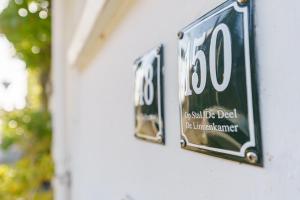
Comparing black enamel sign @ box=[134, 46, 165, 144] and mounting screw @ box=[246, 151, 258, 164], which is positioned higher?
black enamel sign @ box=[134, 46, 165, 144]

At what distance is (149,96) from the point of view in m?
0.81

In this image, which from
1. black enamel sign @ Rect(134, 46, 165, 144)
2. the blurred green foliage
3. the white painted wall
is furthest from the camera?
the blurred green foliage

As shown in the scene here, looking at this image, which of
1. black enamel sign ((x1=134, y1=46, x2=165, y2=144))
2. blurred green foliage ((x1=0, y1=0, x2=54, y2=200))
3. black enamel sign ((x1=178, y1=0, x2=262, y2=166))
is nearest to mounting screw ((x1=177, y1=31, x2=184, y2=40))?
black enamel sign ((x1=178, y1=0, x2=262, y2=166))

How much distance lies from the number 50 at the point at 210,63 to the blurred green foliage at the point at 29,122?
9.79 ft

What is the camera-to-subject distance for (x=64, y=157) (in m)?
2.63

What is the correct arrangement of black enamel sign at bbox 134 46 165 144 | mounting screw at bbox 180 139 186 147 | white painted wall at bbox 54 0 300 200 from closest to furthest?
white painted wall at bbox 54 0 300 200
mounting screw at bbox 180 139 186 147
black enamel sign at bbox 134 46 165 144

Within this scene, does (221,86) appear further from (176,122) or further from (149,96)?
(149,96)

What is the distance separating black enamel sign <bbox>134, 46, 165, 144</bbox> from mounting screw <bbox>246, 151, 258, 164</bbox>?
31 centimetres

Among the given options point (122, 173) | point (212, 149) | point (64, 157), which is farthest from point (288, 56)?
point (64, 157)

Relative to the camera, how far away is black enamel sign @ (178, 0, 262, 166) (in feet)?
1.43

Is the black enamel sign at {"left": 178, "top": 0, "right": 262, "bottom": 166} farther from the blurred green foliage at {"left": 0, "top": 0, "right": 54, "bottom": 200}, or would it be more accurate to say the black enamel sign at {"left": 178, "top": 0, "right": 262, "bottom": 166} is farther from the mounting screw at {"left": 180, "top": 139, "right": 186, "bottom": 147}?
the blurred green foliage at {"left": 0, "top": 0, "right": 54, "bottom": 200}

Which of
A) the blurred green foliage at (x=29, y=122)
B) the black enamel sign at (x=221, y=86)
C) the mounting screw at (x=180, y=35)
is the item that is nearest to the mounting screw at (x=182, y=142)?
the black enamel sign at (x=221, y=86)

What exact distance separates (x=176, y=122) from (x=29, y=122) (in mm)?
3319

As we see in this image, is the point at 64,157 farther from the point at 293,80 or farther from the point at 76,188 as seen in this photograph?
the point at 293,80
